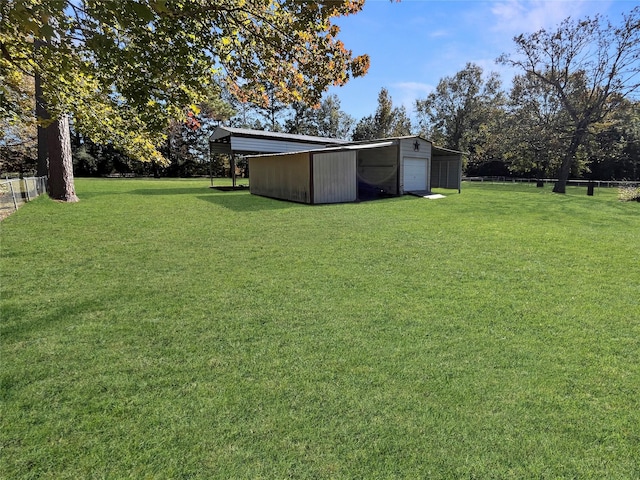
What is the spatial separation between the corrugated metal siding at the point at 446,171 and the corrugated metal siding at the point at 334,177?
8.27m

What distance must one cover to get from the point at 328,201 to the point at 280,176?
2884 millimetres

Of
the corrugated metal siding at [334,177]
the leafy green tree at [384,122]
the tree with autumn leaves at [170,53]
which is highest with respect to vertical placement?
the leafy green tree at [384,122]

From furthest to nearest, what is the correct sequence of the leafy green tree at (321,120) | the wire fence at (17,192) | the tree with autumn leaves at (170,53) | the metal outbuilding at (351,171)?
1. the leafy green tree at (321,120)
2. the metal outbuilding at (351,171)
3. the wire fence at (17,192)
4. the tree with autumn leaves at (170,53)

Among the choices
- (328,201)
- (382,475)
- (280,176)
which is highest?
(280,176)

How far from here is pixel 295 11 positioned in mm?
3705

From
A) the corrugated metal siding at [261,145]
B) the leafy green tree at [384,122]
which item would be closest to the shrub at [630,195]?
the corrugated metal siding at [261,145]

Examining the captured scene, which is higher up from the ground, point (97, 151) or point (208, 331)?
point (97, 151)

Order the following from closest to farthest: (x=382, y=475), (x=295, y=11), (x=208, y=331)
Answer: (x=382, y=475) → (x=208, y=331) → (x=295, y=11)

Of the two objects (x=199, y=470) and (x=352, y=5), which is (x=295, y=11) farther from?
(x=199, y=470)

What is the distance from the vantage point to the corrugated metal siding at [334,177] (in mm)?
13086

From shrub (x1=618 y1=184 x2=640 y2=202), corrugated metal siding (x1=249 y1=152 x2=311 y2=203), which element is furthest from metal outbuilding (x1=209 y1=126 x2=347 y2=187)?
shrub (x1=618 y1=184 x2=640 y2=202)

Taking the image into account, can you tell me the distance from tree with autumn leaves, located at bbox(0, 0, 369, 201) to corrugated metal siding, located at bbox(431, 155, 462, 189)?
16793mm

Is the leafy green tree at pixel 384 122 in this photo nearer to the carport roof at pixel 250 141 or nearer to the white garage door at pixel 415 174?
the carport roof at pixel 250 141

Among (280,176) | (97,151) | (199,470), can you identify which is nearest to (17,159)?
(97,151)
